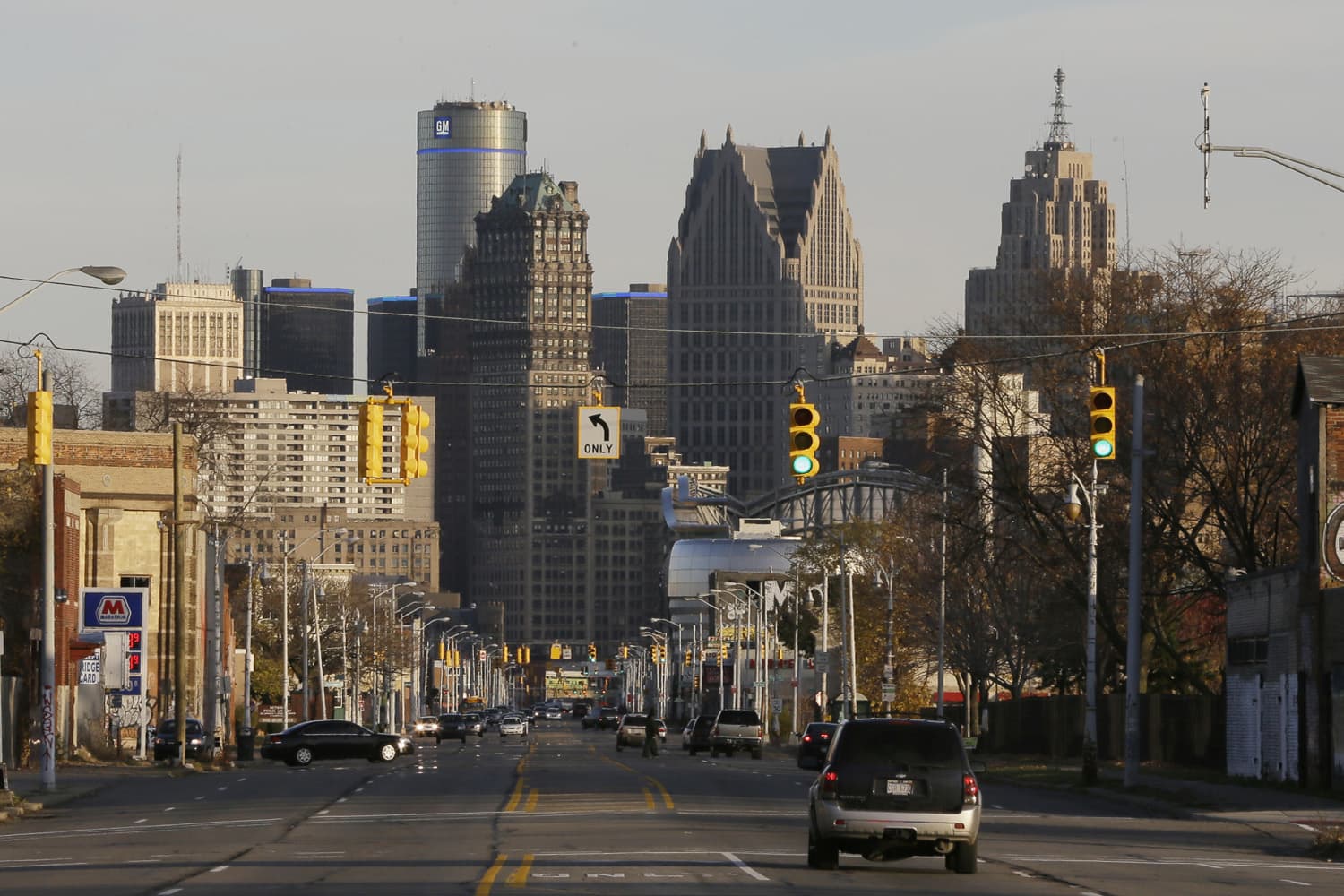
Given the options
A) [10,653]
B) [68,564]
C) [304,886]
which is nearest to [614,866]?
[304,886]

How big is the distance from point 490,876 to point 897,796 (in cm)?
474

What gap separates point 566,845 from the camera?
2919 centimetres

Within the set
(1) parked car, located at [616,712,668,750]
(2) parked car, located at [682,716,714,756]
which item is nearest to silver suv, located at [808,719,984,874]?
(2) parked car, located at [682,716,714,756]

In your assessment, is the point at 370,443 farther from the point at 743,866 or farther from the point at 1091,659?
the point at 1091,659

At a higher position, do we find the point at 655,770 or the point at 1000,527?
the point at 1000,527

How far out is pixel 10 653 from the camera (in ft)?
225

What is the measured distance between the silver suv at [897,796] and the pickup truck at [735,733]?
57810 millimetres

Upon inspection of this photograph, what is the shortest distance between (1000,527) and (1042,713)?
13350mm

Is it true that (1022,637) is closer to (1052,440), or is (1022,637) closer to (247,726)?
(1052,440)

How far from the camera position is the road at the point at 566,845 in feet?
78.4

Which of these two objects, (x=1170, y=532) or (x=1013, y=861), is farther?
(x=1170, y=532)

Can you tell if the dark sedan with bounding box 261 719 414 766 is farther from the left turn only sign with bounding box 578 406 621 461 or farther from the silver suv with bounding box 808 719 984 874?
the silver suv with bounding box 808 719 984 874

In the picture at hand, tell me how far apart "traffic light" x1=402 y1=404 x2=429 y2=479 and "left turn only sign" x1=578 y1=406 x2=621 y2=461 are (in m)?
6.54

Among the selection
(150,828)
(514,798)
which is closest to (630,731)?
(514,798)
